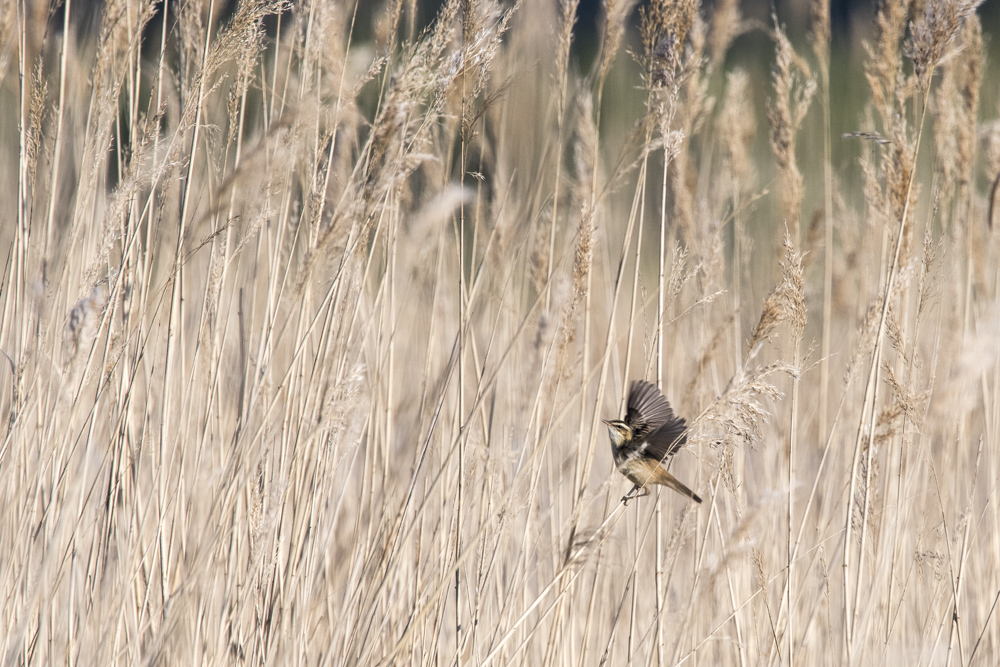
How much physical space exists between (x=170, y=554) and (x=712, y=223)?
1.95 metres

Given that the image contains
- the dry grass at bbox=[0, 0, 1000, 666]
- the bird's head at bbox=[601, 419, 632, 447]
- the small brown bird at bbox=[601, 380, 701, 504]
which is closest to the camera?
the dry grass at bbox=[0, 0, 1000, 666]

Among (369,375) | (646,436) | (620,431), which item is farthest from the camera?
(369,375)

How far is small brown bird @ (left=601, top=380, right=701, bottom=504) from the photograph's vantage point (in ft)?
4.58

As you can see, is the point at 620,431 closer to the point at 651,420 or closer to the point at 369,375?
the point at 651,420

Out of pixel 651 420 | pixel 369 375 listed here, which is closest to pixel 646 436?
pixel 651 420

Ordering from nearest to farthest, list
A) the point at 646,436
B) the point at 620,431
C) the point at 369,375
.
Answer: the point at 646,436
the point at 620,431
the point at 369,375

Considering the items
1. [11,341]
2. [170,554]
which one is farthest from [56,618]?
[11,341]

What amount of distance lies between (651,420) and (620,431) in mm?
95

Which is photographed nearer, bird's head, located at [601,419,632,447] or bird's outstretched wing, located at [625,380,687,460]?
bird's outstretched wing, located at [625,380,687,460]

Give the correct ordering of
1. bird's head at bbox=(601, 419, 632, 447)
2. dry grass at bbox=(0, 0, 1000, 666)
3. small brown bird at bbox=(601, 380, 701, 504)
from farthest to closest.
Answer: bird's head at bbox=(601, 419, 632, 447)
small brown bird at bbox=(601, 380, 701, 504)
dry grass at bbox=(0, 0, 1000, 666)

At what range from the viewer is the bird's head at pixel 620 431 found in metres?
1.56

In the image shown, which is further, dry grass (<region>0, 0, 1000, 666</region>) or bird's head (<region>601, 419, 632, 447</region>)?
bird's head (<region>601, 419, 632, 447</region>)

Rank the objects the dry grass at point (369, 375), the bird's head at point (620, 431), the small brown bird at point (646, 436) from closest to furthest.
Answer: the dry grass at point (369, 375), the small brown bird at point (646, 436), the bird's head at point (620, 431)

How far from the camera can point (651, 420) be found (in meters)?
1.50
